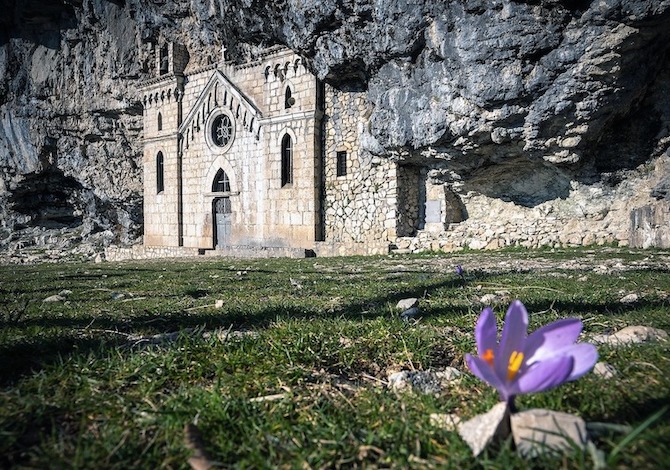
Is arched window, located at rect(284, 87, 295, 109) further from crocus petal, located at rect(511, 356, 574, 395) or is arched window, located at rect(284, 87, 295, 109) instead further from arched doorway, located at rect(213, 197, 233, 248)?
crocus petal, located at rect(511, 356, 574, 395)

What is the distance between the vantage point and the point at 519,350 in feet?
3.86

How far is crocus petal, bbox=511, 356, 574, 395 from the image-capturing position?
0.96 m

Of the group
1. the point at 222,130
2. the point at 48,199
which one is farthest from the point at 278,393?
the point at 48,199

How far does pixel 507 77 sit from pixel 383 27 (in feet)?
14.2

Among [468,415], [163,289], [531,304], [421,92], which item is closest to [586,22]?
[421,92]

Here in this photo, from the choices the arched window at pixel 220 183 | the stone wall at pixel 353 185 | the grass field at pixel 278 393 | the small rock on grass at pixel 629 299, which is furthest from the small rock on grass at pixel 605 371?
the arched window at pixel 220 183

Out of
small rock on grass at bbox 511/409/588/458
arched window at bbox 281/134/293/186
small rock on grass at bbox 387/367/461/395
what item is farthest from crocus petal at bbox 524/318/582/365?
arched window at bbox 281/134/293/186

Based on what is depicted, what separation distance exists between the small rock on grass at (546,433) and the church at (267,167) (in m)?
13.8

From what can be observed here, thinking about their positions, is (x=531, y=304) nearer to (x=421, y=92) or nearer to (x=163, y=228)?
(x=421, y=92)

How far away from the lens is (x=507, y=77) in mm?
12086

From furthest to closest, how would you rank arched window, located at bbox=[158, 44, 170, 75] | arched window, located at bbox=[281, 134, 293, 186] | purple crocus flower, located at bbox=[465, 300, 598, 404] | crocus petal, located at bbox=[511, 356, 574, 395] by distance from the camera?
1. arched window, located at bbox=[158, 44, 170, 75]
2. arched window, located at bbox=[281, 134, 293, 186]
3. purple crocus flower, located at bbox=[465, 300, 598, 404]
4. crocus petal, located at bbox=[511, 356, 574, 395]

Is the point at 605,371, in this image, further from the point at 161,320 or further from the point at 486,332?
the point at 161,320

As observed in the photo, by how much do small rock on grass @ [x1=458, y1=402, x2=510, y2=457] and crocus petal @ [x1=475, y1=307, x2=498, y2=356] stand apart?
15cm

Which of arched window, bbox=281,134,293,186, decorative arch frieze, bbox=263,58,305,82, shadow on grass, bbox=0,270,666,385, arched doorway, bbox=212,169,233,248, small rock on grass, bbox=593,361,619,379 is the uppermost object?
decorative arch frieze, bbox=263,58,305,82
